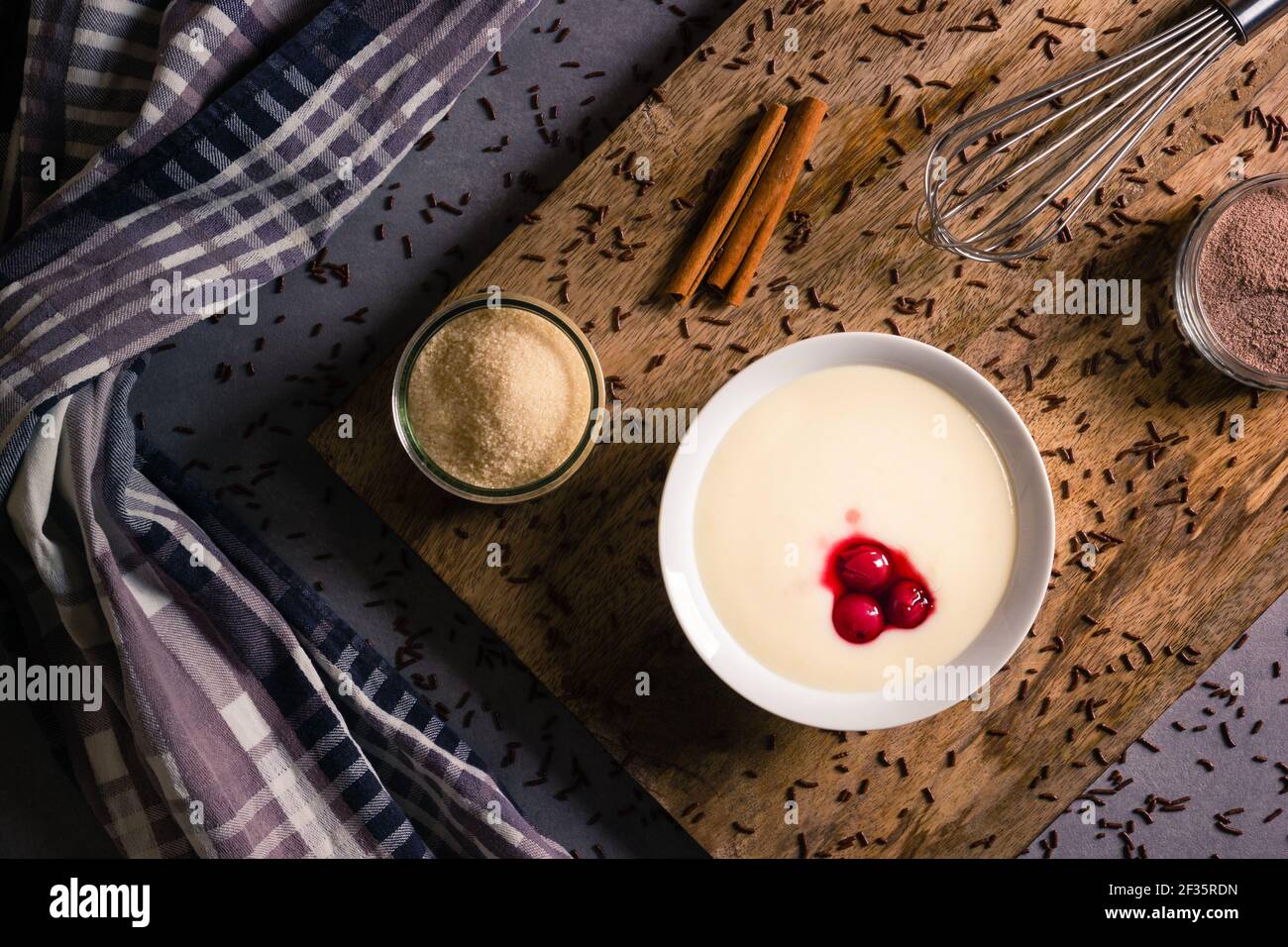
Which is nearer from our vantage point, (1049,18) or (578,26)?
(1049,18)

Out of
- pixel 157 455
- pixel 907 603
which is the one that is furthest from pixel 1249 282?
pixel 157 455

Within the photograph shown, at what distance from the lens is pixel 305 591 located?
1.11 m

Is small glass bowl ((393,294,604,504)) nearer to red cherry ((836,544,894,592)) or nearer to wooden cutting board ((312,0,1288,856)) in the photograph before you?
wooden cutting board ((312,0,1288,856))

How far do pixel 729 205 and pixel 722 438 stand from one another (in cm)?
26

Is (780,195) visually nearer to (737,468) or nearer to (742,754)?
(737,468)

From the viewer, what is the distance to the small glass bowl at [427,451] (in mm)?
1011

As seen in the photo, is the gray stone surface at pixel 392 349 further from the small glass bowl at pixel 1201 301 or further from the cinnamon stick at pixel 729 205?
the small glass bowl at pixel 1201 301

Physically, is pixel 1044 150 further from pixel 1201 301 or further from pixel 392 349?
pixel 392 349

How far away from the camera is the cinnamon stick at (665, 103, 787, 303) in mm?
1042

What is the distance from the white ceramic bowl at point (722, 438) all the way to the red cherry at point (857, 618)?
6 cm

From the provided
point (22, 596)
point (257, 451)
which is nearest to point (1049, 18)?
point (257, 451)

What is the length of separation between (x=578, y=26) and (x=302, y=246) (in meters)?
0.43

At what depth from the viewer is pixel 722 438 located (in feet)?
3.23

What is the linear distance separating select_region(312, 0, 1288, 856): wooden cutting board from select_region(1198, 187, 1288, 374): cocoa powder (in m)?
0.05
